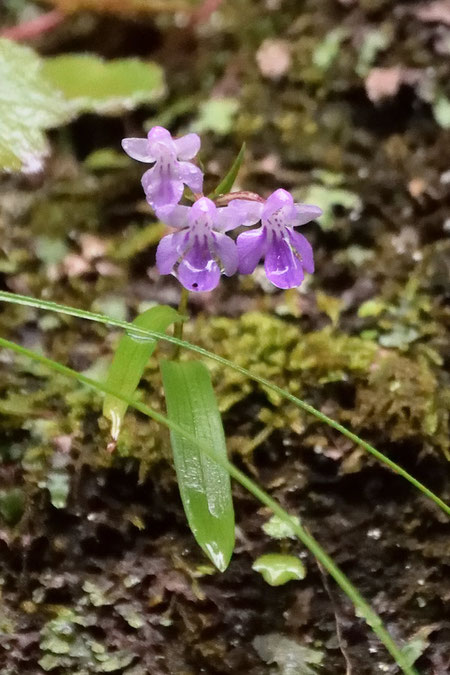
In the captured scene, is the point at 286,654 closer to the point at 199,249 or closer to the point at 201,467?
the point at 201,467

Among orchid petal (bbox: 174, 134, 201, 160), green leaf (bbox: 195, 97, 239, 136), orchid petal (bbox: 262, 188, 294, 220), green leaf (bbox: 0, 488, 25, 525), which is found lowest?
green leaf (bbox: 0, 488, 25, 525)

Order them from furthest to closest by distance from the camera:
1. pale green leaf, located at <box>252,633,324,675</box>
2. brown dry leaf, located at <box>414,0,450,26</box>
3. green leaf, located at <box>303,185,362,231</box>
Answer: brown dry leaf, located at <box>414,0,450,26</box>
green leaf, located at <box>303,185,362,231</box>
pale green leaf, located at <box>252,633,324,675</box>

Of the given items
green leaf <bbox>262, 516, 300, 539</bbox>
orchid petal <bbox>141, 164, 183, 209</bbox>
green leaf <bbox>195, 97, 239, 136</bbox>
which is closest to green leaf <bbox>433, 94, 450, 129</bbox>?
green leaf <bbox>195, 97, 239, 136</bbox>

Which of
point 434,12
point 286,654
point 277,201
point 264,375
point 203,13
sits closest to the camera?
point 277,201

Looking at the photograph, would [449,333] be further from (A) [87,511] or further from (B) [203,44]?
(B) [203,44]

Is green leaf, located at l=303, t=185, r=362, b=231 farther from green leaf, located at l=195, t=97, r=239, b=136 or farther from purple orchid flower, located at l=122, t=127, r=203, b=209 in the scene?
purple orchid flower, located at l=122, t=127, r=203, b=209

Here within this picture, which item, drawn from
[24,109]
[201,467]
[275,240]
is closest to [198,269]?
[275,240]

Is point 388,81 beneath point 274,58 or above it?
beneath
